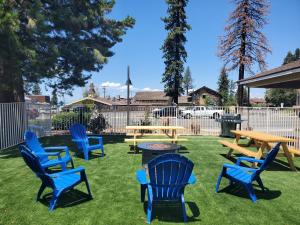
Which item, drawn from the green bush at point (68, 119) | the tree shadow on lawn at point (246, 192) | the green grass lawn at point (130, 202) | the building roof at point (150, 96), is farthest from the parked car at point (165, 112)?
the building roof at point (150, 96)

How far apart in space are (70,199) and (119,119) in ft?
41.0

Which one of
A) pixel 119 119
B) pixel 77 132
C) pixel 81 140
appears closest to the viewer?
pixel 81 140

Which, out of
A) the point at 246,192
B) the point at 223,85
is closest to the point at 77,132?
the point at 246,192

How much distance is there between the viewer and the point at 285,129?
1188 centimetres

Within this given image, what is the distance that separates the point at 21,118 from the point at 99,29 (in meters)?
6.01

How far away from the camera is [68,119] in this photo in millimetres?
15602

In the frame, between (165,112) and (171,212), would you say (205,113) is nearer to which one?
(165,112)

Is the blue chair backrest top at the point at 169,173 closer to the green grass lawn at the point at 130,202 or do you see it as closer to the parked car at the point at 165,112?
the green grass lawn at the point at 130,202

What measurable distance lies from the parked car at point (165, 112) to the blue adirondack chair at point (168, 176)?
36.6ft

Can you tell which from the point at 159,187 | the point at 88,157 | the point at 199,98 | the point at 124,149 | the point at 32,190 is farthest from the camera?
the point at 199,98

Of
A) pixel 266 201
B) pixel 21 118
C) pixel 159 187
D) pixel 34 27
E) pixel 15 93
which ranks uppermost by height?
pixel 34 27

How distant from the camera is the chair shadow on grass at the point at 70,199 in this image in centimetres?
469

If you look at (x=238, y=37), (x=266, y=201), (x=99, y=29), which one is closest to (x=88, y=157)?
(x=266, y=201)

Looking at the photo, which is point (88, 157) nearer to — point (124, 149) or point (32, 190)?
point (124, 149)
